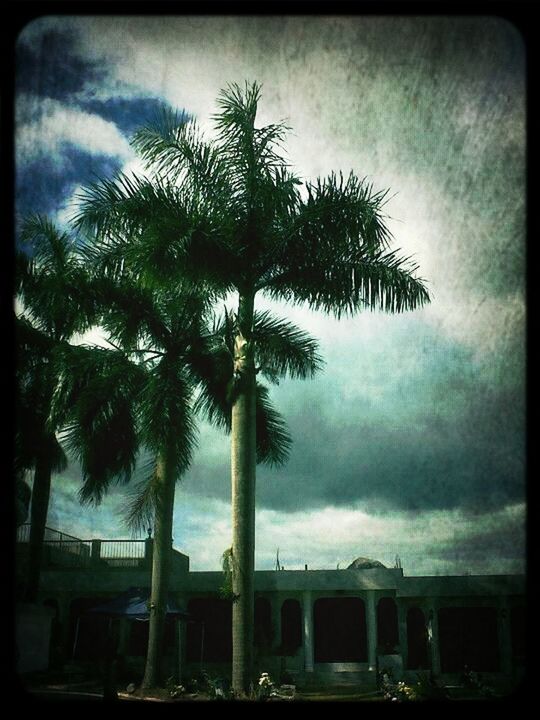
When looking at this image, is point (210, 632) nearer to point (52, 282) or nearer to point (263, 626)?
point (263, 626)

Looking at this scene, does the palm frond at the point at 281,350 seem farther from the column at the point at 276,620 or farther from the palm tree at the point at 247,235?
the column at the point at 276,620

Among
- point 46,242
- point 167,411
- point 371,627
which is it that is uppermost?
point 46,242

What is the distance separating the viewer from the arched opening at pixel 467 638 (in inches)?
974

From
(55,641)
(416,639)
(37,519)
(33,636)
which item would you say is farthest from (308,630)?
(33,636)

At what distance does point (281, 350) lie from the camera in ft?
58.9

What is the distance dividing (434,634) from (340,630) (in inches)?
124

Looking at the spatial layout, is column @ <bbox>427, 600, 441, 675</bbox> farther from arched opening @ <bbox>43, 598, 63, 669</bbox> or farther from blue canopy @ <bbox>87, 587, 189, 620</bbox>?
arched opening @ <bbox>43, 598, 63, 669</bbox>

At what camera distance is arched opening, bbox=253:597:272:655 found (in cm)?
2595

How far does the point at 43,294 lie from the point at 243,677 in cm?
1026

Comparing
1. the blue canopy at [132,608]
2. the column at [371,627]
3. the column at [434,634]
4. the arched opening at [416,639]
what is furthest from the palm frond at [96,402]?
the arched opening at [416,639]

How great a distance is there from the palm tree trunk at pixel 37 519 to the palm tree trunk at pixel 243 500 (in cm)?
775

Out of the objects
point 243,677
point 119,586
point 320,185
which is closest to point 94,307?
point 320,185

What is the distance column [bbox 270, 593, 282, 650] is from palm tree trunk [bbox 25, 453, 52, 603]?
8.42 m

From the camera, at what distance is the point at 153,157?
55.2 feet
